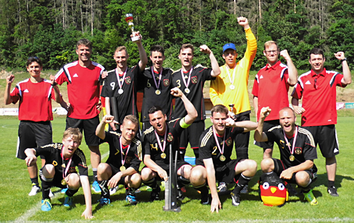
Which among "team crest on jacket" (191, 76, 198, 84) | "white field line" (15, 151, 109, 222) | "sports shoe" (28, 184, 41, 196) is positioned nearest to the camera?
"white field line" (15, 151, 109, 222)

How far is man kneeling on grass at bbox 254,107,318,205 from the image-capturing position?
4.41 m

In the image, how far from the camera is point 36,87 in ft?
17.8

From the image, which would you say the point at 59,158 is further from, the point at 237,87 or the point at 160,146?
the point at 237,87

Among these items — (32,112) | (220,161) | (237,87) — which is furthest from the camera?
(32,112)

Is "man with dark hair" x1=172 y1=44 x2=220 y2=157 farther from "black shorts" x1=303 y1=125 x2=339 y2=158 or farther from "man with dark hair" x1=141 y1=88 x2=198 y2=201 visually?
"black shorts" x1=303 y1=125 x2=339 y2=158

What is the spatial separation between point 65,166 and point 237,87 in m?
2.71

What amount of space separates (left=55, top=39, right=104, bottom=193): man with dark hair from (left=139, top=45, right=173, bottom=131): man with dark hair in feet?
2.52

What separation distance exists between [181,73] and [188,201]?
195 centimetres

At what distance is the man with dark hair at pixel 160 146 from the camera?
448 cm

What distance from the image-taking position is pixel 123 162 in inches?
185

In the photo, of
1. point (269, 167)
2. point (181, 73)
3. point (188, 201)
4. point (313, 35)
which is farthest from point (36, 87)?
point (313, 35)

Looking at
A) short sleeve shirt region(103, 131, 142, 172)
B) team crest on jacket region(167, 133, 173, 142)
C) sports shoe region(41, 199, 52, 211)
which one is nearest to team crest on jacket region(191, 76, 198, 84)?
team crest on jacket region(167, 133, 173, 142)

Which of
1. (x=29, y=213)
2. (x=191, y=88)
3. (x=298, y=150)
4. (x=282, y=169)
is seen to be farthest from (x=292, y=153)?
(x=29, y=213)

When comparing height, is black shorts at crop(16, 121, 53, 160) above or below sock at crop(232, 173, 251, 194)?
above
